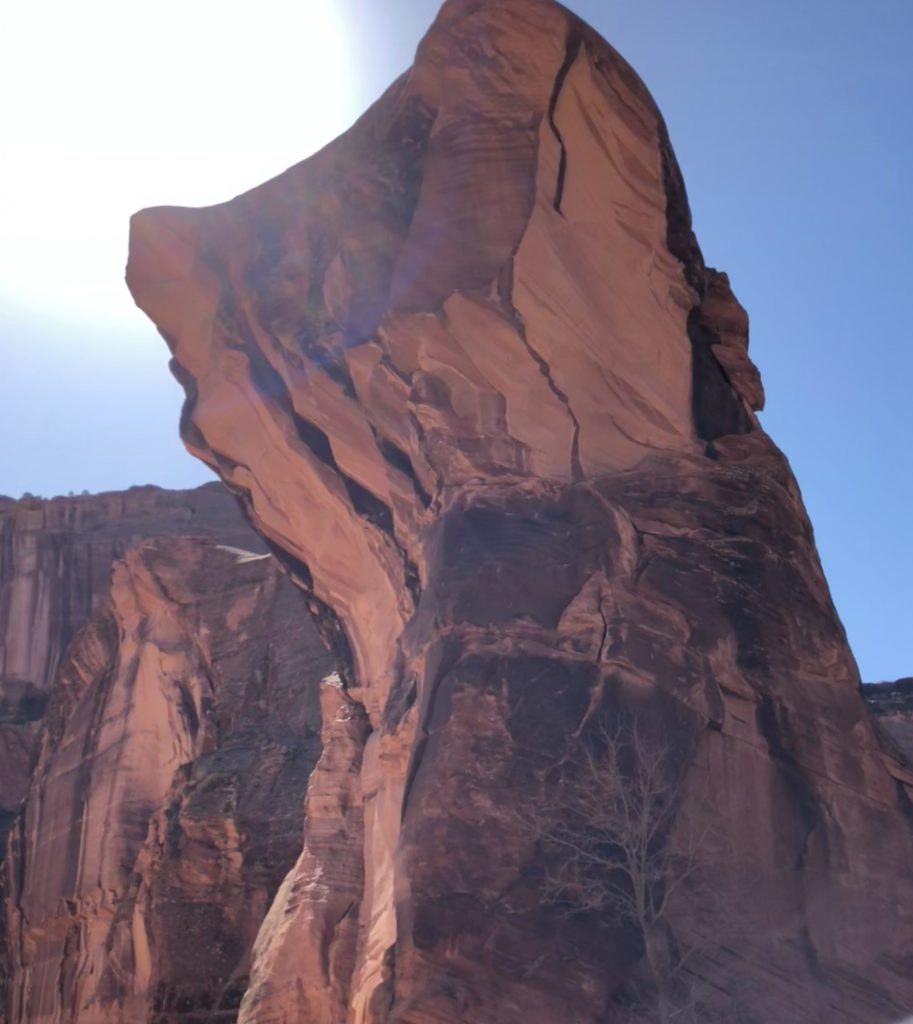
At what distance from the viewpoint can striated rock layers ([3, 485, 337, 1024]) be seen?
76.6 feet

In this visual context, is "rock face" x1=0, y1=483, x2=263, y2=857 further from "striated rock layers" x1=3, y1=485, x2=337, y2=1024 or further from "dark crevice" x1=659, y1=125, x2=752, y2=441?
"dark crevice" x1=659, y1=125, x2=752, y2=441

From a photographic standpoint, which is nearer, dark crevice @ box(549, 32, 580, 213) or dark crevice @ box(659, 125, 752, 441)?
dark crevice @ box(549, 32, 580, 213)

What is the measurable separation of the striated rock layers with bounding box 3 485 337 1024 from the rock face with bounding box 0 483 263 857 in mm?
24932

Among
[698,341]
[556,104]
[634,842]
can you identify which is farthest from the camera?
[698,341]

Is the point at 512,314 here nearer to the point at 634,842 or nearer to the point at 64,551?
the point at 634,842

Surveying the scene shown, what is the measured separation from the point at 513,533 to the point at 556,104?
4.96 metres

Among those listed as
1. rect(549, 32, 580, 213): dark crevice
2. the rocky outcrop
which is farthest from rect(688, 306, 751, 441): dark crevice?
the rocky outcrop

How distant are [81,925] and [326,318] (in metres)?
15.1

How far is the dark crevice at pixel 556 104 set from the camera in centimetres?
1616

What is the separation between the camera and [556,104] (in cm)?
1620

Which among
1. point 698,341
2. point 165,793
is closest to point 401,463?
point 698,341

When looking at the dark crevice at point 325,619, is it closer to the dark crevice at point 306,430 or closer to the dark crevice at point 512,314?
the dark crevice at point 306,430

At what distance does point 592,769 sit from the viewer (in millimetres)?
12961

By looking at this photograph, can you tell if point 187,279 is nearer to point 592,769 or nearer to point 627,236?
point 627,236
